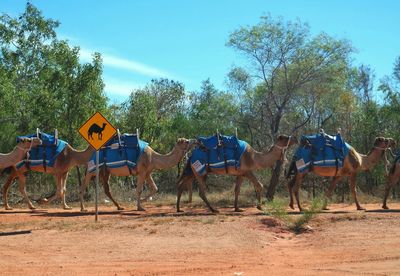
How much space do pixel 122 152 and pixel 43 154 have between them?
3.18 metres

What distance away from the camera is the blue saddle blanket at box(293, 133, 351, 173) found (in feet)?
66.1

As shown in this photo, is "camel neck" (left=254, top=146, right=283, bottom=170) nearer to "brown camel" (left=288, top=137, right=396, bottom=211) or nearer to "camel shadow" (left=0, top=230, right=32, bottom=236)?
"brown camel" (left=288, top=137, right=396, bottom=211)

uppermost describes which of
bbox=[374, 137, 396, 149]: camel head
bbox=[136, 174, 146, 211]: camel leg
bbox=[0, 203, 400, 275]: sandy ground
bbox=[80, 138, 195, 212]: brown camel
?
bbox=[374, 137, 396, 149]: camel head

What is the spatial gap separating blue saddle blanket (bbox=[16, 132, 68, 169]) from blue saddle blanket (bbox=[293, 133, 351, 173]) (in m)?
9.05

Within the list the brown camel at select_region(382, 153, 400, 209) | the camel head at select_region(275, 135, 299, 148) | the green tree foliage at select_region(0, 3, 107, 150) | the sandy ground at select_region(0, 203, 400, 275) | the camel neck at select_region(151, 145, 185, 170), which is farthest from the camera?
the green tree foliage at select_region(0, 3, 107, 150)

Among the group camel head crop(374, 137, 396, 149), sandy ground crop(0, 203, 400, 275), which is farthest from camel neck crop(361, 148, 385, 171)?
sandy ground crop(0, 203, 400, 275)

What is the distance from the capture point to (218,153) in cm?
2005

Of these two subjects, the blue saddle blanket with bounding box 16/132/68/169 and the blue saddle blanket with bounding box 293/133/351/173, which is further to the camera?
the blue saddle blanket with bounding box 16/132/68/169

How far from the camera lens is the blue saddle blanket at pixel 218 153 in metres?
19.9

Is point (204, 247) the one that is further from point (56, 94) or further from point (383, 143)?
point (56, 94)

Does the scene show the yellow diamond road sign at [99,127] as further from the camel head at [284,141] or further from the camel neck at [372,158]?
the camel neck at [372,158]

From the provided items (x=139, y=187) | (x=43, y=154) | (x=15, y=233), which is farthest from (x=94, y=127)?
(x=43, y=154)

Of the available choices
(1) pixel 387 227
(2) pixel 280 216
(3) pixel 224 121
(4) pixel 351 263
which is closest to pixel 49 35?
(3) pixel 224 121

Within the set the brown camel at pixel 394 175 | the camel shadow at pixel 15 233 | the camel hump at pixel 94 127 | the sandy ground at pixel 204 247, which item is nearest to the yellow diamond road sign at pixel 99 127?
the camel hump at pixel 94 127
